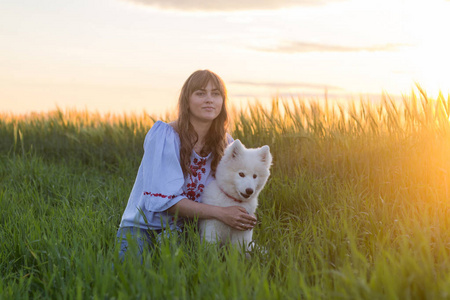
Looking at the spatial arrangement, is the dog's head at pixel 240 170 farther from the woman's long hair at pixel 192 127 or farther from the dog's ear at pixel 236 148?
the woman's long hair at pixel 192 127

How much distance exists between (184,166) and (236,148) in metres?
0.55

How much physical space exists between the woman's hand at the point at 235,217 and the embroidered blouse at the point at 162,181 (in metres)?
0.38

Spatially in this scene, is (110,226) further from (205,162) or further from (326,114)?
(326,114)

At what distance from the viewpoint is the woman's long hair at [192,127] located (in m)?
3.70

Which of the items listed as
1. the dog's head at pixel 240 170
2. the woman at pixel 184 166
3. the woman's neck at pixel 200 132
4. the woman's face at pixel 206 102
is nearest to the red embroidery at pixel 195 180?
the woman at pixel 184 166

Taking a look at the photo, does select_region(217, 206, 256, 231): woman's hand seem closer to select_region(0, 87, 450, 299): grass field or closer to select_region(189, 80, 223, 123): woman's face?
select_region(0, 87, 450, 299): grass field

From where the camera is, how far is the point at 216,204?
3529 mm

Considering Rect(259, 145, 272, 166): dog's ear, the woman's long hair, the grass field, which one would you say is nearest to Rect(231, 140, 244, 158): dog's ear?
Rect(259, 145, 272, 166): dog's ear

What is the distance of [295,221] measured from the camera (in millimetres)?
4172

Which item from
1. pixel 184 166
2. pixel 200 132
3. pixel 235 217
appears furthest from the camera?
pixel 200 132

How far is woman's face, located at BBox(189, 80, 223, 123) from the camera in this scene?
373 cm

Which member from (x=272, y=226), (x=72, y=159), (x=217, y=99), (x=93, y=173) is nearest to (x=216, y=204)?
(x=272, y=226)

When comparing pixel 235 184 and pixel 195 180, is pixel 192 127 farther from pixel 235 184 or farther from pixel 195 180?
pixel 235 184

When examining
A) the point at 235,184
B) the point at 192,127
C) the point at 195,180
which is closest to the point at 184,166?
the point at 195,180
